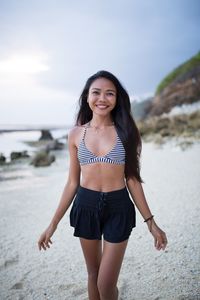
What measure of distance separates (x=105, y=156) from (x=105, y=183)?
0.63 ft

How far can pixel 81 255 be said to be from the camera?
12.5 feet

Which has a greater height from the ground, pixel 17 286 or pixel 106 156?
pixel 106 156

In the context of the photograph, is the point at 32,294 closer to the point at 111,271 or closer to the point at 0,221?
the point at 111,271

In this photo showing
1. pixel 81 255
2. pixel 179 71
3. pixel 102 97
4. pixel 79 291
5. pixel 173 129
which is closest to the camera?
pixel 102 97

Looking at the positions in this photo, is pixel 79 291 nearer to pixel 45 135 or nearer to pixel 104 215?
pixel 104 215

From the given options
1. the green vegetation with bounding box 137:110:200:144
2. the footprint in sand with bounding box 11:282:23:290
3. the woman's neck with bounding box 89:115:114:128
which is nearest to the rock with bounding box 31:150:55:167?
the green vegetation with bounding box 137:110:200:144

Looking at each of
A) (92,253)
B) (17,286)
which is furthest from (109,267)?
(17,286)

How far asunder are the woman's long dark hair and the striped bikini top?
0.15ft

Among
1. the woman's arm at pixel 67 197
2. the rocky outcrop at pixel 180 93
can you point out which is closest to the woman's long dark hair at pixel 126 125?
the woman's arm at pixel 67 197

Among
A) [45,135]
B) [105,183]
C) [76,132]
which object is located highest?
[76,132]

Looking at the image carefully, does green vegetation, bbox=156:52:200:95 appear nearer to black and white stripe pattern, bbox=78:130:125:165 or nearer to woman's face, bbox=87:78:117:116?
woman's face, bbox=87:78:117:116

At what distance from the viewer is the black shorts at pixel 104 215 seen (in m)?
2.12

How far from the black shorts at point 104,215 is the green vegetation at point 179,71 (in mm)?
26291

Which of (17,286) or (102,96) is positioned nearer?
(102,96)
